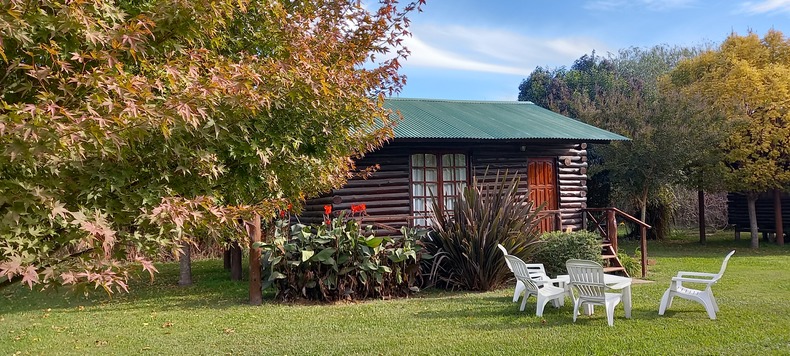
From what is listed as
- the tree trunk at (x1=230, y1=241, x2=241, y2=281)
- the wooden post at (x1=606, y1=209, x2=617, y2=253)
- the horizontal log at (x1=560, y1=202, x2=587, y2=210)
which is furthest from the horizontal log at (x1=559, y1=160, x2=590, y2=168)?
the tree trunk at (x1=230, y1=241, x2=241, y2=281)

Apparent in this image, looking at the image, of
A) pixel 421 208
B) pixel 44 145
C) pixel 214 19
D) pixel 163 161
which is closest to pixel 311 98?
pixel 214 19

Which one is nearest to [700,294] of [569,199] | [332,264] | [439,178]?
[332,264]

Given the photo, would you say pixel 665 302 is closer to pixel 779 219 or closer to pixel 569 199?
pixel 569 199

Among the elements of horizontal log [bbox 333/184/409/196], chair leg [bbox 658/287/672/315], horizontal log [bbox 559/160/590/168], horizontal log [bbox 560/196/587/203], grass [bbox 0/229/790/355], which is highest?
horizontal log [bbox 559/160/590/168]

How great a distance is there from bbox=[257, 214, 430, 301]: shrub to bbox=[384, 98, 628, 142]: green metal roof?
2621 mm

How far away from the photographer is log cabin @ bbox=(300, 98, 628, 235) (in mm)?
13680

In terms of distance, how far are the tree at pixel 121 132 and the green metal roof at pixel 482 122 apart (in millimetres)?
8419

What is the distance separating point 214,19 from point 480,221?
8194 millimetres

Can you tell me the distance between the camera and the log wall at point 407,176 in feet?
44.9

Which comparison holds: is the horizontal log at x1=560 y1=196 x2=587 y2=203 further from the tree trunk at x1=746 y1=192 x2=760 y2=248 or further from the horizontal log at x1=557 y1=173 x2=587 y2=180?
the tree trunk at x1=746 y1=192 x2=760 y2=248

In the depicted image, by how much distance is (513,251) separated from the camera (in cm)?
1145

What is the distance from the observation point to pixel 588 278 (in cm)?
823

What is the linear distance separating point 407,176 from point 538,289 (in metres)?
5.71

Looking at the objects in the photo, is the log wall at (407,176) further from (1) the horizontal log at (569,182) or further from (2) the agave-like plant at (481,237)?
(2) the agave-like plant at (481,237)
